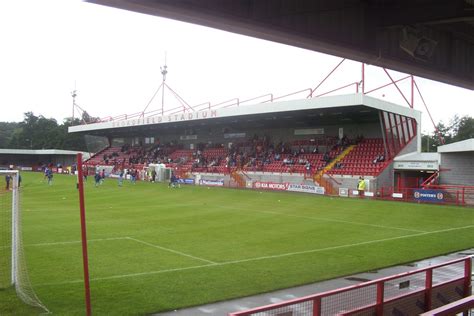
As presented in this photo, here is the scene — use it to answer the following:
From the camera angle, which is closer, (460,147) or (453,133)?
(460,147)

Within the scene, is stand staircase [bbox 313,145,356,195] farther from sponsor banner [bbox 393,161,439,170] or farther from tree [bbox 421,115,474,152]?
tree [bbox 421,115,474,152]

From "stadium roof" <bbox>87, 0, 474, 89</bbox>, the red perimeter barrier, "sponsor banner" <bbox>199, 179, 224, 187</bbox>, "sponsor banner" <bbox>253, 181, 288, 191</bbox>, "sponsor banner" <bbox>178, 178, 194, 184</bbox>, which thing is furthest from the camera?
"sponsor banner" <bbox>178, 178, 194, 184</bbox>

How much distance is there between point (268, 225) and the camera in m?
20.5

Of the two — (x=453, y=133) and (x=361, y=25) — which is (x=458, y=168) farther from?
(x=453, y=133)

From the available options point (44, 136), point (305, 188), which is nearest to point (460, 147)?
point (305, 188)

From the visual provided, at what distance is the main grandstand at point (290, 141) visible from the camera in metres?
38.8

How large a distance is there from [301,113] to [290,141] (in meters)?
8.18

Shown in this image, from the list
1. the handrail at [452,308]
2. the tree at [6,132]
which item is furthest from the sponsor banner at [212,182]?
the tree at [6,132]

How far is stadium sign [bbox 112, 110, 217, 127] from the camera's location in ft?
162

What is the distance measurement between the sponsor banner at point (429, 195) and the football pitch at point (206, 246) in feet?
8.97

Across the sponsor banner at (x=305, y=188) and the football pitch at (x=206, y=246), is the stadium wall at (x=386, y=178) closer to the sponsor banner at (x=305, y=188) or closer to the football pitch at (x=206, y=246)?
the sponsor banner at (x=305, y=188)

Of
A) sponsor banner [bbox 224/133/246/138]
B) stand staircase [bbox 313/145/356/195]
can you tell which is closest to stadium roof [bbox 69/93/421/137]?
sponsor banner [bbox 224/133/246/138]

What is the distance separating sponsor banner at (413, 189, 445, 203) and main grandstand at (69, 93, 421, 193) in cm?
405

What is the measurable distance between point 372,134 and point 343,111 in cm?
518
